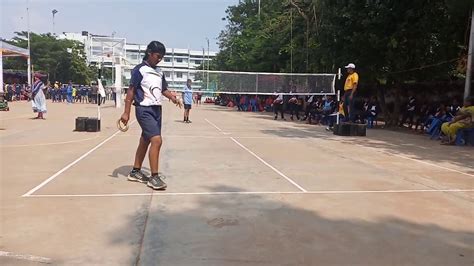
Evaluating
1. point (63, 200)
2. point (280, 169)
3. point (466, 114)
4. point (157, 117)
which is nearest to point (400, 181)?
point (280, 169)

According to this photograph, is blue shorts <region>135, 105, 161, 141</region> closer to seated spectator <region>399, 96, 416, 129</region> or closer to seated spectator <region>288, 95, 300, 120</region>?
seated spectator <region>399, 96, 416, 129</region>

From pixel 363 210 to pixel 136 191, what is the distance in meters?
3.01

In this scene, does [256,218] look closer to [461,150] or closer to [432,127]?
[461,150]

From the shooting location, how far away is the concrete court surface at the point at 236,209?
14.1 feet

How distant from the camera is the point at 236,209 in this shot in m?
5.74

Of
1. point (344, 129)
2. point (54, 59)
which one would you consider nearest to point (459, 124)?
point (344, 129)

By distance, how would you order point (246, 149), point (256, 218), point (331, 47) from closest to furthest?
point (256, 218)
point (246, 149)
point (331, 47)

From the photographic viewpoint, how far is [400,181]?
780 cm

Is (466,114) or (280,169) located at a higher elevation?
Result: (466,114)

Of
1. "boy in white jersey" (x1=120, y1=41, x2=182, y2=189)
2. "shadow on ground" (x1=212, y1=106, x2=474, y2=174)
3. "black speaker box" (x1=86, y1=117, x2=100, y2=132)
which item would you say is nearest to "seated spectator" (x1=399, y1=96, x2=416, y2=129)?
"shadow on ground" (x1=212, y1=106, x2=474, y2=174)

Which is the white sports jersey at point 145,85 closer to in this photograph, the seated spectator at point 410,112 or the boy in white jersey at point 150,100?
the boy in white jersey at point 150,100

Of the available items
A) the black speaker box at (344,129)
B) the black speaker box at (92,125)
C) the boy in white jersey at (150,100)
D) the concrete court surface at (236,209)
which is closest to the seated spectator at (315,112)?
the black speaker box at (344,129)

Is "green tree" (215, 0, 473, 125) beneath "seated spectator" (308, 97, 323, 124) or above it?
above

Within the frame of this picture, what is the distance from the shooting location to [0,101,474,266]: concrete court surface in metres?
4.30
